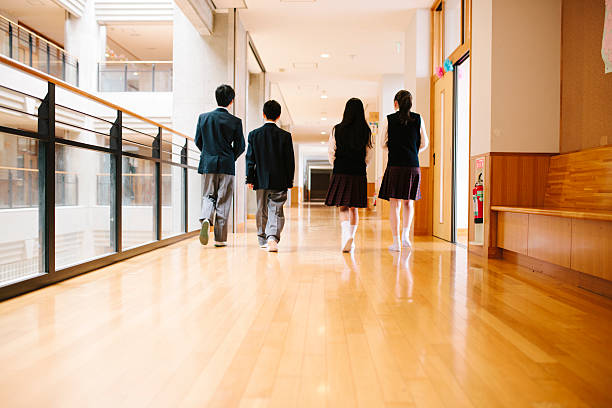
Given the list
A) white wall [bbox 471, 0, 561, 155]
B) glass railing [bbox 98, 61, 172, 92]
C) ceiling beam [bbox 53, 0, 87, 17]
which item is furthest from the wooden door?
ceiling beam [bbox 53, 0, 87, 17]

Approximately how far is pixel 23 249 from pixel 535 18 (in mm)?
4093

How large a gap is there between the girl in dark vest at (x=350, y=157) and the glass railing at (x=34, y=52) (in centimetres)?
866

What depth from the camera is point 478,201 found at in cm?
392

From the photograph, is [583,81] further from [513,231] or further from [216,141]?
[216,141]

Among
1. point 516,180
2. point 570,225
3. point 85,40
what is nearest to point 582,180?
point 516,180

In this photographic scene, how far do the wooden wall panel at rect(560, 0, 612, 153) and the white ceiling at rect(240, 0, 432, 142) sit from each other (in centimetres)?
265

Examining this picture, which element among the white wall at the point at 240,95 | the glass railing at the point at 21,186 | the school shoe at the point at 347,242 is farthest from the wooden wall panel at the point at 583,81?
the white wall at the point at 240,95

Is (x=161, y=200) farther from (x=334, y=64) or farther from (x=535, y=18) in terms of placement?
(x=334, y=64)

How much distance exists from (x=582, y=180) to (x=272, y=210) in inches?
94.7

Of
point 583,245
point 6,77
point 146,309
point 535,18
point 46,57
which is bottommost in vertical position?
point 146,309

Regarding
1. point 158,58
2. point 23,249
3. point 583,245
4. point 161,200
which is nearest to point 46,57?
point 158,58

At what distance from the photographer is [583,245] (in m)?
2.55

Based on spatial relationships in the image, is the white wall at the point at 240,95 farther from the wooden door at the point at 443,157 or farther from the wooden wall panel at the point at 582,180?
the wooden wall panel at the point at 582,180

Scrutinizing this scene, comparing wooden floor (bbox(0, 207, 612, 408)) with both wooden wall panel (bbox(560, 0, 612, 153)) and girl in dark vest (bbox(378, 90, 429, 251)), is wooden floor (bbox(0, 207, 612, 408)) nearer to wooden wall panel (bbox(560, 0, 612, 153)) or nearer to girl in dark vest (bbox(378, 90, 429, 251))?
wooden wall panel (bbox(560, 0, 612, 153))
